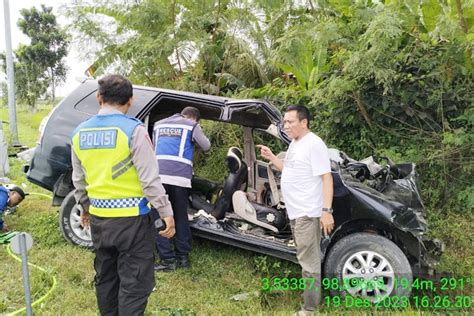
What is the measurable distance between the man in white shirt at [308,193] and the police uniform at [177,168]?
1.28 m

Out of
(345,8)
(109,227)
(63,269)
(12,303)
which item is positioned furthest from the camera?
(345,8)

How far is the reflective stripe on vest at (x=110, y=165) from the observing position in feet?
8.05

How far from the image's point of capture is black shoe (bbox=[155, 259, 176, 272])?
13.8 feet

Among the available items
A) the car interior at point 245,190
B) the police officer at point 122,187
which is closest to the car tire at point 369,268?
the car interior at point 245,190

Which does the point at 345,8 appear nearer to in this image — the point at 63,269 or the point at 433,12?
the point at 433,12

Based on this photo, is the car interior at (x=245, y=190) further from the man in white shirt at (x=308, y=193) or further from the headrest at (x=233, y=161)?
the man in white shirt at (x=308, y=193)

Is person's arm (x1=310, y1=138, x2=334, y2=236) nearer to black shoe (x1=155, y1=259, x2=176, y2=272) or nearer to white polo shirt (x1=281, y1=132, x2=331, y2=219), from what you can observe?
white polo shirt (x1=281, y1=132, x2=331, y2=219)

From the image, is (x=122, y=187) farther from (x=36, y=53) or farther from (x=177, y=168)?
(x=36, y=53)

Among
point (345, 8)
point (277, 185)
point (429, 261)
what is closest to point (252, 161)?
point (277, 185)

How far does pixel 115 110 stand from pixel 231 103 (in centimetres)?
181

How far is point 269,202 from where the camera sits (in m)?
4.80

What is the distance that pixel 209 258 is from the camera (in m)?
4.48

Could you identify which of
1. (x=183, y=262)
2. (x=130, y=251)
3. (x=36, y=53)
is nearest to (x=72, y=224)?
(x=183, y=262)

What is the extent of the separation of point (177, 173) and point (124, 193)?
5.67 feet
